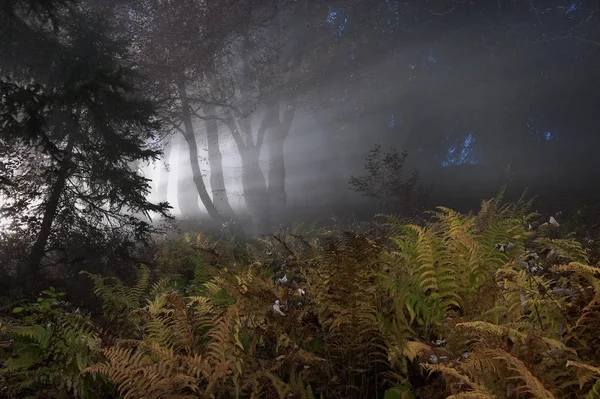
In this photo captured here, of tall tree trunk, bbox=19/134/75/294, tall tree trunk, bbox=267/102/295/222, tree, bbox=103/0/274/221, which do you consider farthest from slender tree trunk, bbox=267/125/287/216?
tall tree trunk, bbox=19/134/75/294

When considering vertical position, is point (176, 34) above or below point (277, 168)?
above

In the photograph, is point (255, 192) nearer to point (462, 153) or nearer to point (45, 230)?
point (462, 153)

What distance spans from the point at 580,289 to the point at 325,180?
2981 cm

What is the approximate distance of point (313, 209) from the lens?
24.5 meters

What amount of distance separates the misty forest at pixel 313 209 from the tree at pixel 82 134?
0.06m

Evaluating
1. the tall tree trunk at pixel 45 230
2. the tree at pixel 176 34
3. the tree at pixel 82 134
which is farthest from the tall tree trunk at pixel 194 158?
the tall tree trunk at pixel 45 230

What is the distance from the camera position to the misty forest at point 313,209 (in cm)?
208

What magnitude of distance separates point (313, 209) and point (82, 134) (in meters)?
17.5

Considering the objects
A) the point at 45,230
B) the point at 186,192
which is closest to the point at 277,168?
the point at 45,230

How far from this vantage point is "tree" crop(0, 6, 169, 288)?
6.95 meters

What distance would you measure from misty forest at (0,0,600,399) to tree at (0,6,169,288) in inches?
2.2

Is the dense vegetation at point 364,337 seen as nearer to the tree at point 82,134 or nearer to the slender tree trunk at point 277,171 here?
the tree at point 82,134

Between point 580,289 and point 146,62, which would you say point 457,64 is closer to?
point 146,62

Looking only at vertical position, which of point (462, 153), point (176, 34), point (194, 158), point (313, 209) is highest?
point (176, 34)
